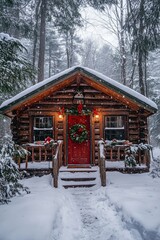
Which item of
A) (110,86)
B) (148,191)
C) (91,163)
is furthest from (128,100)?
(148,191)

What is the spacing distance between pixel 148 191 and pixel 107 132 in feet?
17.9

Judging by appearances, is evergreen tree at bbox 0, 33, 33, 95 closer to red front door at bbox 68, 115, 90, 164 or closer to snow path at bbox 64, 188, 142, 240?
snow path at bbox 64, 188, 142, 240

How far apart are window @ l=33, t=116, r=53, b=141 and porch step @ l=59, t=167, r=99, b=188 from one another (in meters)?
2.44

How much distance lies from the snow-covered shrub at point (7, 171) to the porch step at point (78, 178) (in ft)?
10.9

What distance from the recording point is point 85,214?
6.93m

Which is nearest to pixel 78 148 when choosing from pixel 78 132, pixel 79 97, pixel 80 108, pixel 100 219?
pixel 78 132

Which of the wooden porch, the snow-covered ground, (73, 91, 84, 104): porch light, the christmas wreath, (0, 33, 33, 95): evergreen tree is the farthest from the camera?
the christmas wreath

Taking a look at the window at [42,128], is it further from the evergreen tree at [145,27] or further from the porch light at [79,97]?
the evergreen tree at [145,27]

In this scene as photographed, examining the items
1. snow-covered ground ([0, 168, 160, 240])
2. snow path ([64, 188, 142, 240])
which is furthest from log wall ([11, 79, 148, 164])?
snow path ([64, 188, 142, 240])

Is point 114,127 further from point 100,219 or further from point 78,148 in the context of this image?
point 100,219

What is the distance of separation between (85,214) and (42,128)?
6.51 meters

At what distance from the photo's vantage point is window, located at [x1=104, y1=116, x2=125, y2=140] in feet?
41.6

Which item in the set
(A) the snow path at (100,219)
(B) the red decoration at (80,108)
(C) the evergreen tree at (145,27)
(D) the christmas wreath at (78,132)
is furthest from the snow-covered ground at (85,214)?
(C) the evergreen tree at (145,27)

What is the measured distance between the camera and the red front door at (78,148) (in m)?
12.4
